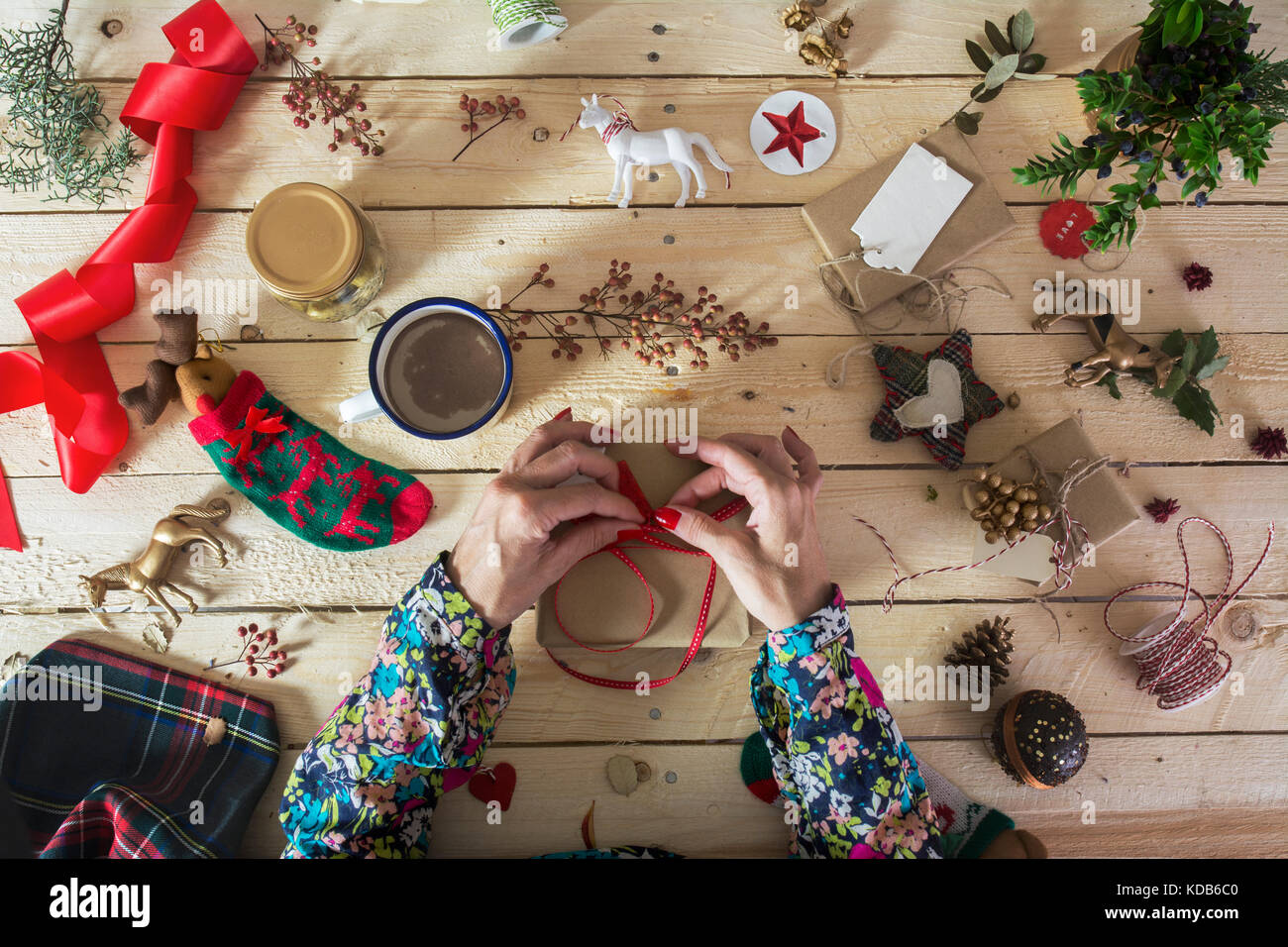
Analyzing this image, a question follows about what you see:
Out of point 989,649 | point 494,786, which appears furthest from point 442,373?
point 989,649

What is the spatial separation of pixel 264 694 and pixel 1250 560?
141cm

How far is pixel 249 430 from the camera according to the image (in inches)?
39.0

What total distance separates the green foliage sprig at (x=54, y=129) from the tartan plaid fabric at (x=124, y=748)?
25.3 inches

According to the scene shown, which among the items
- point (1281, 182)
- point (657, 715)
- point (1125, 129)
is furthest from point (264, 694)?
point (1281, 182)

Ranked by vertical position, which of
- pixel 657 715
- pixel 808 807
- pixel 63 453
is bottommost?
pixel 808 807

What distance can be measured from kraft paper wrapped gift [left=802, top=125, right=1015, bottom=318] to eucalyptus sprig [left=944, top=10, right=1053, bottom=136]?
0.04 meters

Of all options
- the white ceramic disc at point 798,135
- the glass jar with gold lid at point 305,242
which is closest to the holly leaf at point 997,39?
the white ceramic disc at point 798,135

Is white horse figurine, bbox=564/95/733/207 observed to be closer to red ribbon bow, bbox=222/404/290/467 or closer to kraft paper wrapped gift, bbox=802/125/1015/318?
kraft paper wrapped gift, bbox=802/125/1015/318

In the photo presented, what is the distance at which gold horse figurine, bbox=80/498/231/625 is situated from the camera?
0.99m

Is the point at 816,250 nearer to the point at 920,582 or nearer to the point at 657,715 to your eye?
the point at 920,582

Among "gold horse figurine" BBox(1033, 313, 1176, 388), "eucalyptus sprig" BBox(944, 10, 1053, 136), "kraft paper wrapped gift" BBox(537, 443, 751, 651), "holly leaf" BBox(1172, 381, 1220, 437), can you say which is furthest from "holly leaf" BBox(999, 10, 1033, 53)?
"kraft paper wrapped gift" BBox(537, 443, 751, 651)

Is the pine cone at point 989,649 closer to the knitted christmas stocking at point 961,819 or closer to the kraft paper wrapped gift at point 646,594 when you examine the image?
the knitted christmas stocking at point 961,819

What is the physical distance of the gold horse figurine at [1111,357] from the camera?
3.30 ft
